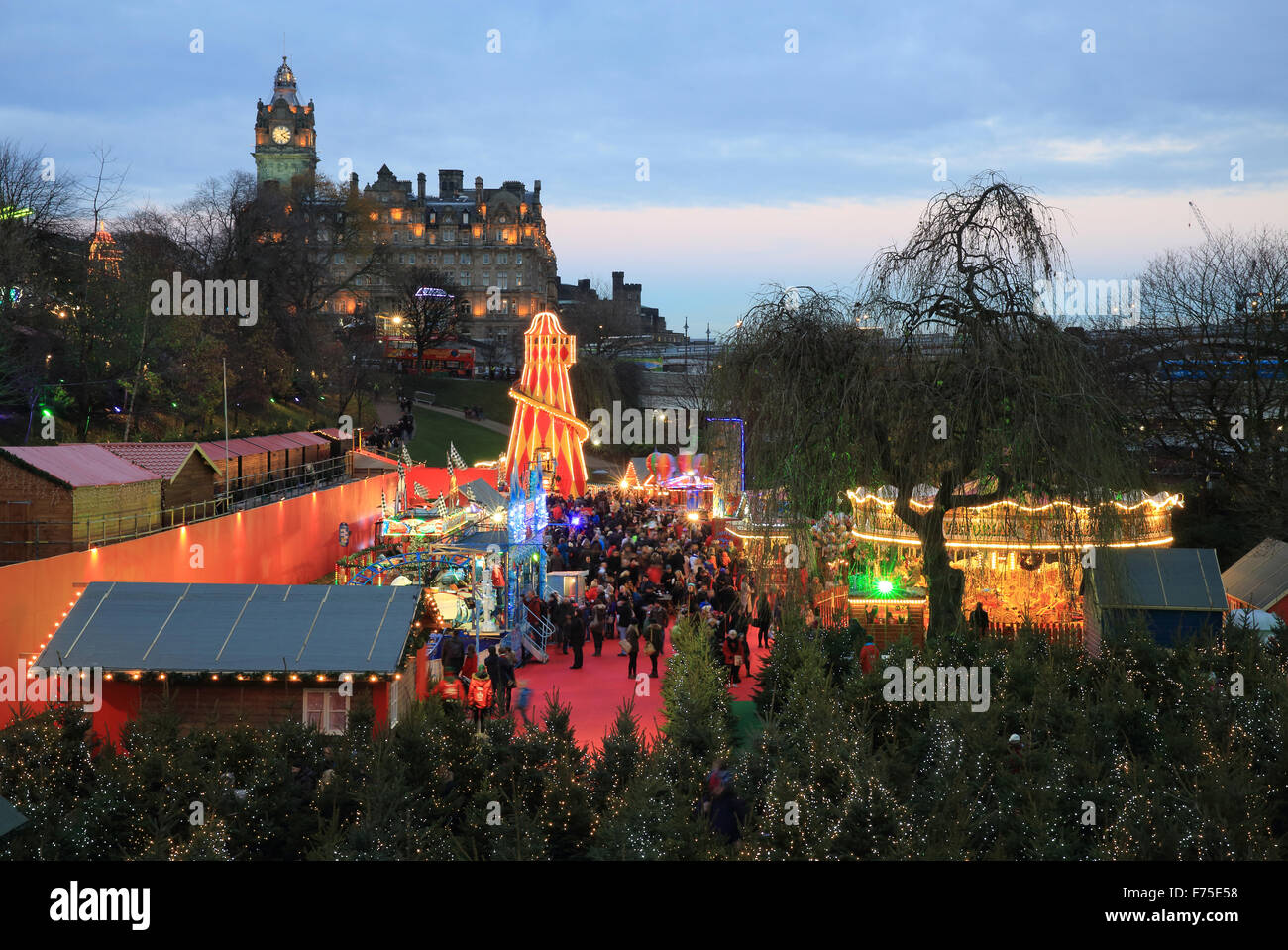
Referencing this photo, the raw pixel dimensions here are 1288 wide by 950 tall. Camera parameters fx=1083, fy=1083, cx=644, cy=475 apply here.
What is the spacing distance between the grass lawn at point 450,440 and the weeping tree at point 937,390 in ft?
137

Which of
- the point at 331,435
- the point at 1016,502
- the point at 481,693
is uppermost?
the point at 331,435

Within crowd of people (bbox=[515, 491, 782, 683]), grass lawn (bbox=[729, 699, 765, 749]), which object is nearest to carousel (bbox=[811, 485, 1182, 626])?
crowd of people (bbox=[515, 491, 782, 683])

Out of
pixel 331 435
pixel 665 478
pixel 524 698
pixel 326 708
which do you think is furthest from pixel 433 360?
pixel 326 708

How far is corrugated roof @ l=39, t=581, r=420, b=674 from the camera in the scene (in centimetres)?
1255

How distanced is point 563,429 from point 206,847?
37.2 metres

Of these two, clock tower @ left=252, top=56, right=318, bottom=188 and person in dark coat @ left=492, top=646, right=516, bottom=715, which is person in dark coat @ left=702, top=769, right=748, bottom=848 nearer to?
person in dark coat @ left=492, top=646, right=516, bottom=715

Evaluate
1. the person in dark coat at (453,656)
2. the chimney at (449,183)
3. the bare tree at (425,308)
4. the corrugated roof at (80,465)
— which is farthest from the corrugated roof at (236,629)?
the chimney at (449,183)

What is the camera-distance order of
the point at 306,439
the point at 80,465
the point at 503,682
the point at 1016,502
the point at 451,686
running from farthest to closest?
the point at 306,439
the point at 80,465
the point at 451,686
the point at 1016,502
the point at 503,682

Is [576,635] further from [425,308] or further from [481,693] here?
[425,308]

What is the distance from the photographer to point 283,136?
10481cm

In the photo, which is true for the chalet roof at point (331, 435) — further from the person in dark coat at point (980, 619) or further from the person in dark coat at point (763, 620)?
the person in dark coat at point (980, 619)

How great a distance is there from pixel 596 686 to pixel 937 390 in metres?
6.99

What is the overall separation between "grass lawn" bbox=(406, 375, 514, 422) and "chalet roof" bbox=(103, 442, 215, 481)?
47316mm
